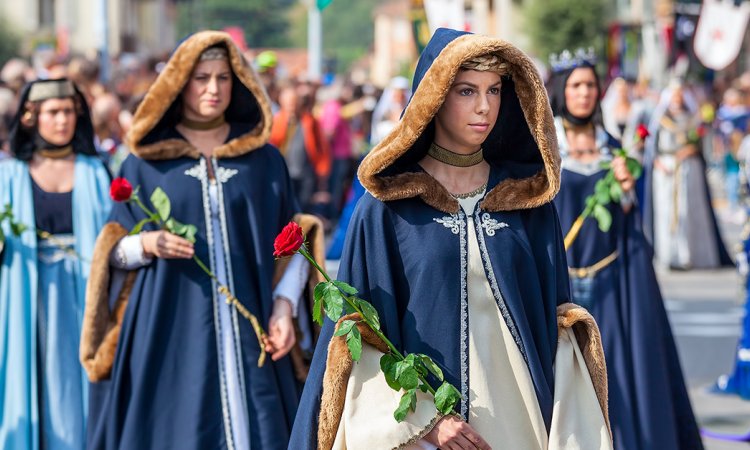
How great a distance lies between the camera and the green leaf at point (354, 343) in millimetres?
3887

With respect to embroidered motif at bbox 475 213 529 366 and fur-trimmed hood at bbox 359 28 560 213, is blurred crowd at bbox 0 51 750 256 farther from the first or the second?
embroidered motif at bbox 475 213 529 366

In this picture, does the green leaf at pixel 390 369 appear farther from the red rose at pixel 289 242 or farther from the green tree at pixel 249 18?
the green tree at pixel 249 18

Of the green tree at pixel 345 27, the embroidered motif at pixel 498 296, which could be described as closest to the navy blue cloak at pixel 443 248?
the embroidered motif at pixel 498 296

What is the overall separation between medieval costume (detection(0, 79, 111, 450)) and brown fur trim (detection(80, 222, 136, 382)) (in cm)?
70

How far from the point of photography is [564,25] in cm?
Result: 4138

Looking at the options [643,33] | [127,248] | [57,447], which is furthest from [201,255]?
A: [643,33]

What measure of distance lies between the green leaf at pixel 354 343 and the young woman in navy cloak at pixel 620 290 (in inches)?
109

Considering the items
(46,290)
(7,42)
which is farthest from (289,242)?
(7,42)

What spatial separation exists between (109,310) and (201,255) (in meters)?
0.46

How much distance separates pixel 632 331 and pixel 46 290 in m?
2.54

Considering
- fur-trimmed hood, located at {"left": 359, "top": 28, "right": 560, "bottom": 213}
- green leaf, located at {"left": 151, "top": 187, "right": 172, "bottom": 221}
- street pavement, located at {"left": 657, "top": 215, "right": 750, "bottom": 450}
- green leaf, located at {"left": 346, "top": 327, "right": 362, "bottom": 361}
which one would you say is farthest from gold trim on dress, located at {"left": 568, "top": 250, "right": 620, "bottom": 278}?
green leaf, located at {"left": 346, "top": 327, "right": 362, "bottom": 361}

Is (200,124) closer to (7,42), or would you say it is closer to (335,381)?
(335,381)

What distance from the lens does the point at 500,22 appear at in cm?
4775

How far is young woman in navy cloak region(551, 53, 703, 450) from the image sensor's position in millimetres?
6578
